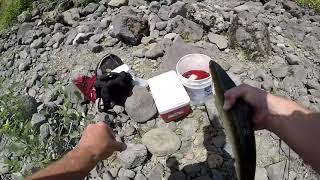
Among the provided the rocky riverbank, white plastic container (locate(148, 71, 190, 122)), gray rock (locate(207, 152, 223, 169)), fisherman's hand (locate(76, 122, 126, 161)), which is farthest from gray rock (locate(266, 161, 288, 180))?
fisherman's hand (locate(76, 122, 126, 161))

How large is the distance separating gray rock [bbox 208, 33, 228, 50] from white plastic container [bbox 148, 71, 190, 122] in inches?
31.8

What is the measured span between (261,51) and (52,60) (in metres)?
2.52

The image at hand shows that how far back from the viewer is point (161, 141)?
4578 millimetres

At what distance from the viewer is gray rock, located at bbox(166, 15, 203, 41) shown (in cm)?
553

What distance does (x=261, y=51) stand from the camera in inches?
207

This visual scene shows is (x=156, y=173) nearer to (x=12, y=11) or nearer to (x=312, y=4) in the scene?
(x=312, y=4)

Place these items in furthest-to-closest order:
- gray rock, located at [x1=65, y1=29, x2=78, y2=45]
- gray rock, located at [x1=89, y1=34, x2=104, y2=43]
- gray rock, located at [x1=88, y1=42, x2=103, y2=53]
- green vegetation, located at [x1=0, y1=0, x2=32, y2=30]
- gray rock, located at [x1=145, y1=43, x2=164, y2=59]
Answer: green vegetation, located at [x1=0, y1=0, x2=32, y2=30], gray rock, located at [x1=65, y1=29, x2=78, y2=45], gray rock, located at [x1=89, y1=34, x2=104, y2=43], gray rock, located at [x1=88, y1=42, x2=103, y2=53], gray rock, located at [x1=145, y1=43, x2=164, y2=59]

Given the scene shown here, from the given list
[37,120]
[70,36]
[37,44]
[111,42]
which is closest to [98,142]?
[37,120]

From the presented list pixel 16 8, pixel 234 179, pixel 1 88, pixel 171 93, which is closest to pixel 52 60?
pixel 1 88

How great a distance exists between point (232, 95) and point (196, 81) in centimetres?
167

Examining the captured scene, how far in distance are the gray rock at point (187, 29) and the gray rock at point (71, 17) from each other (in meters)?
1.42

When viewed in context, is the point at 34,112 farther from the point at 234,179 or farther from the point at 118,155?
the point at 234,179

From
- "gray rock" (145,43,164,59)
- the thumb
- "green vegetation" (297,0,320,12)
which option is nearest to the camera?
the thumb

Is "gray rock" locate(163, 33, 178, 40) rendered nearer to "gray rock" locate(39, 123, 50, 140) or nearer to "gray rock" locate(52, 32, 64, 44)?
"gray rock" locate(52, 32, 64, 44)
